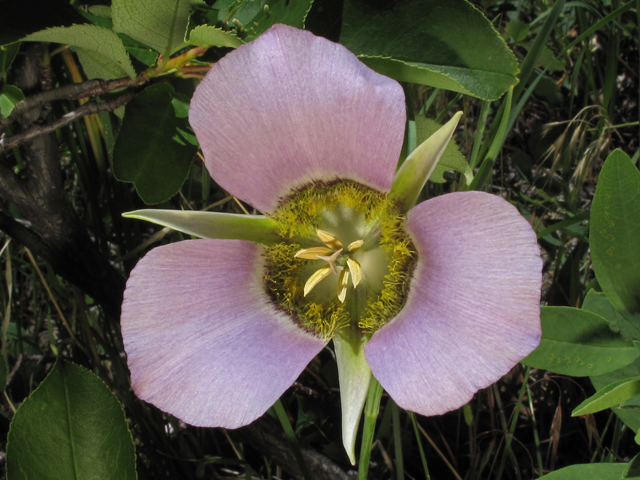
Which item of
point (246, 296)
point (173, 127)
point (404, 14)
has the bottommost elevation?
point (246, 296)

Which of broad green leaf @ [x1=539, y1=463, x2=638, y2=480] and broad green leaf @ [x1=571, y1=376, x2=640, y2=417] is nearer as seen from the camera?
broad green leaf @ [x1=571, y1=376, x2=640, y2=417]

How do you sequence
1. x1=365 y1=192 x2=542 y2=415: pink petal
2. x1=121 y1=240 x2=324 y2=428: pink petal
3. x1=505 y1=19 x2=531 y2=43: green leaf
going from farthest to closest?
x1=505 y1=19 x2=531 y2=43: green leaf
x1=121 y1=240 x2=324 y2=428: pink petal
x1=365 y1=192 x2=542 y2=415: pink petal

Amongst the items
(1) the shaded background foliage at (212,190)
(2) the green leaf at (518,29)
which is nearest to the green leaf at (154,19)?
(1) the shaded background foliage at (212,190)

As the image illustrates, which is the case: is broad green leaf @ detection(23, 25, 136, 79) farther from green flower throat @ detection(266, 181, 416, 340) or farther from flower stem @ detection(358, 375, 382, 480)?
flower stem @ detection(358, 375, 382, 480)

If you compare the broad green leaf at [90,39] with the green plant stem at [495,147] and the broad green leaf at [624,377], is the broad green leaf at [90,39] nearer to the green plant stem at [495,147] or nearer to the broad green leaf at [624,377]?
the green plant stem at [495,147]

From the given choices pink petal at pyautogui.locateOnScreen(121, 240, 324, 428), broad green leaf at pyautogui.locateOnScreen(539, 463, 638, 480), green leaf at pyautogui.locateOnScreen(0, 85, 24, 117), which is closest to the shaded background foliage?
green leaf at pyautogui.locateOnScreen(0, 85, 24, 117)

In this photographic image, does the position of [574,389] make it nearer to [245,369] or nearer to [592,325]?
[592,325]

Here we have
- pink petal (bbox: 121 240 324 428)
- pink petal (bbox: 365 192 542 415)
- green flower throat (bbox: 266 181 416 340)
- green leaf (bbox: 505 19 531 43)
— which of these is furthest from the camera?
green leaf (bbox: 505 19 531 43)

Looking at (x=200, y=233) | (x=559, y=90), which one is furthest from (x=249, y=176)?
(x=559, y=90)
